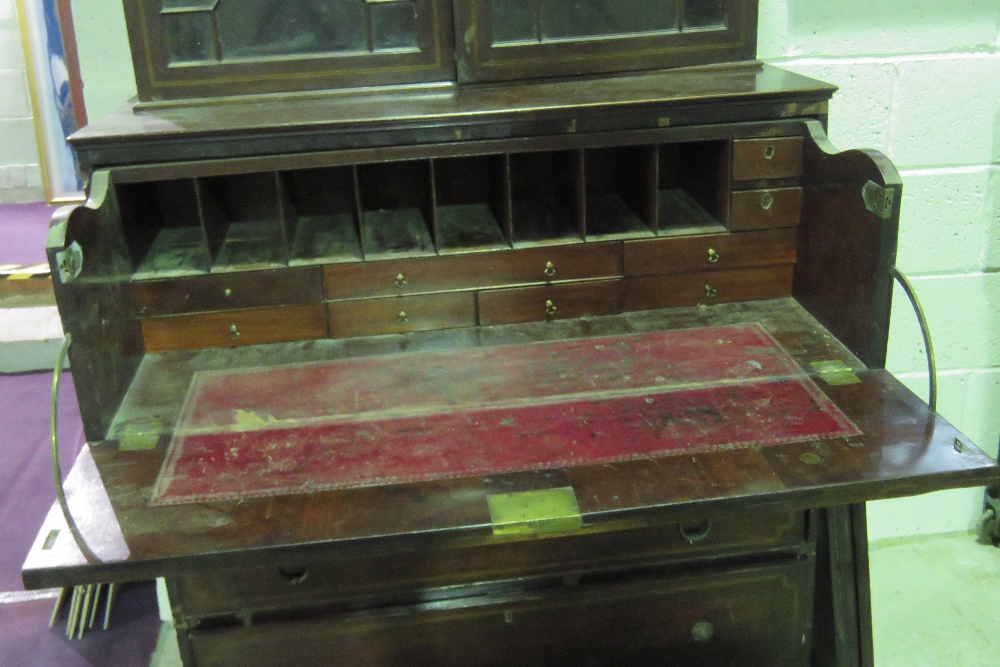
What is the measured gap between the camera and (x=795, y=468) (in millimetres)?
1258

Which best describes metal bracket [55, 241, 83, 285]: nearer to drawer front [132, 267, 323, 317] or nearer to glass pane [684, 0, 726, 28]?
drawer front [132, 267, 323, 317]

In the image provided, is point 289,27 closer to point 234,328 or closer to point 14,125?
point 234,328

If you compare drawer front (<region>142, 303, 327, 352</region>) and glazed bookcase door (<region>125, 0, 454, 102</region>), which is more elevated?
glazed bookcase door (<region>125, 0, 454, 102</region>)

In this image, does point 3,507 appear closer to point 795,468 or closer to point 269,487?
point 269,487

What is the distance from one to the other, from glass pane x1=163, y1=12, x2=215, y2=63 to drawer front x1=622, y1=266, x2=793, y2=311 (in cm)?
90

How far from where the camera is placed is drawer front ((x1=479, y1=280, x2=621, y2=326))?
1736 millimetres

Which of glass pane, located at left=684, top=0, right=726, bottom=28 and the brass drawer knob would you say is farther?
glass pane, located at left=684, top=0, right=726, bottom=28

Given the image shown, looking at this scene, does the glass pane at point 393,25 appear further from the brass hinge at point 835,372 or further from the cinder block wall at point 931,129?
the brass hinge at point 835,372

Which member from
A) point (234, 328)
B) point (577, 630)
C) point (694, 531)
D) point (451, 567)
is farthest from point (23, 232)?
point (694, 531)

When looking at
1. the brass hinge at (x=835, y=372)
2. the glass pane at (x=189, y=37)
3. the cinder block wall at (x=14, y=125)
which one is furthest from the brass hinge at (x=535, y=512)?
the cinder block wall at (x=14, y=125)

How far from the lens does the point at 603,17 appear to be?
5.95ft

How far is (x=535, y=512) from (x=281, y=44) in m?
1.07

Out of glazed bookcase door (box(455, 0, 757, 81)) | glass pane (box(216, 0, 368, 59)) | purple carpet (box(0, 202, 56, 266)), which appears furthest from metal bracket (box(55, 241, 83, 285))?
purple carpet (box(0, 202, 56, 266))

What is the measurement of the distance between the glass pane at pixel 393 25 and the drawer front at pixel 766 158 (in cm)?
65
